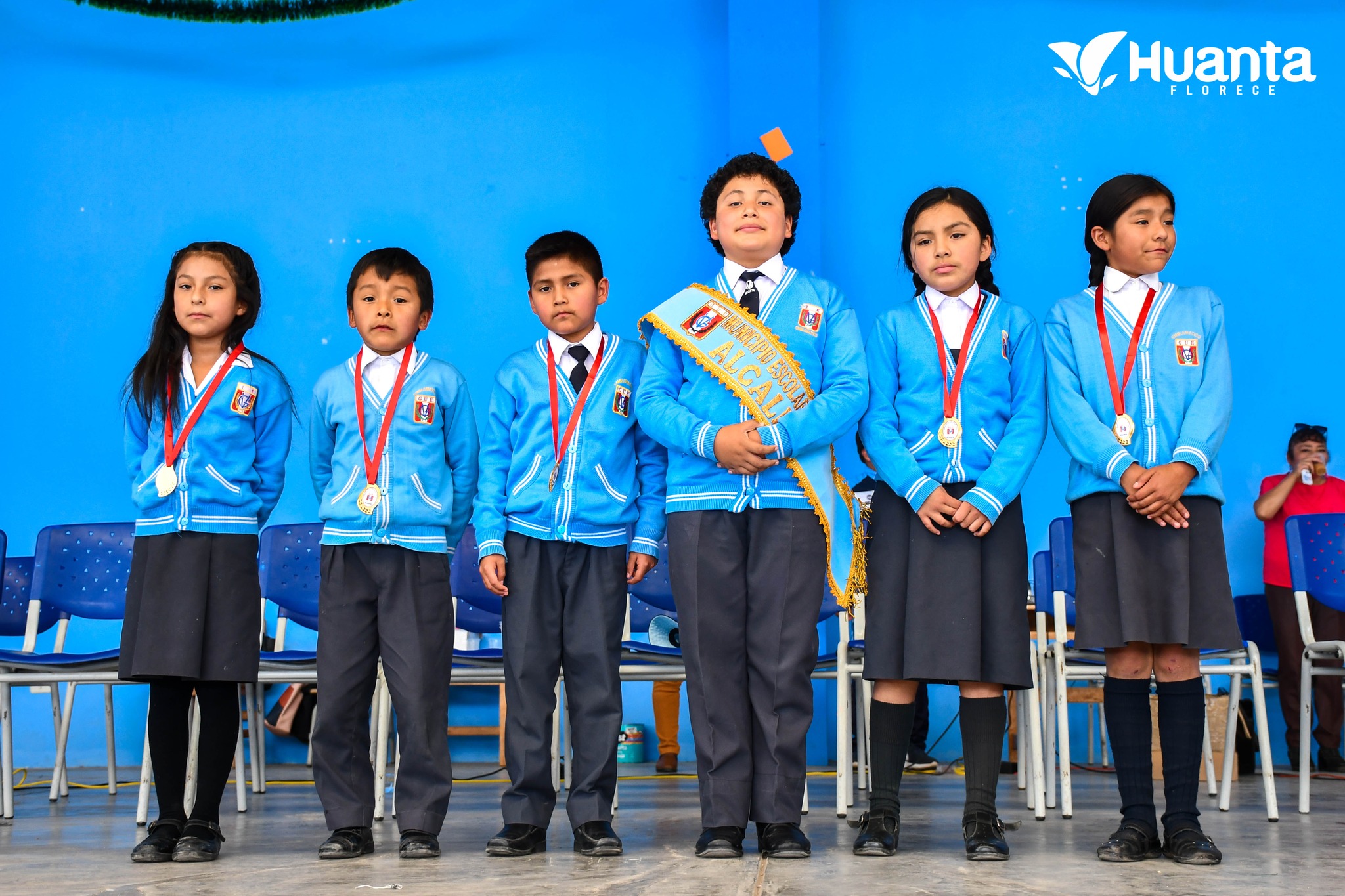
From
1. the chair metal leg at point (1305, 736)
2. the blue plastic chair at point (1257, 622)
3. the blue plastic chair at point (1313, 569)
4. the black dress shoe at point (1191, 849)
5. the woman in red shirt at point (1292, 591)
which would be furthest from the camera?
the blue plastic chair at point (1257, 622)

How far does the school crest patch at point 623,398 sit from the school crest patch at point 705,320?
0.22m

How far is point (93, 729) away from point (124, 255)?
2.15m

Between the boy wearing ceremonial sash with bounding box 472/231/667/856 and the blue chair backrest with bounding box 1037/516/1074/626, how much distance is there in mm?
1822

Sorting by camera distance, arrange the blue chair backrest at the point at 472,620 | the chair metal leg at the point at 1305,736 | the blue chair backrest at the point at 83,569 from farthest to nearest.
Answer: the blue chair backrest at the point at 472,620, the blue chair backrest at the point at 83,569, the chair metal leg at the point at 1305,736

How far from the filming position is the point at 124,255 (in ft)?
18.3

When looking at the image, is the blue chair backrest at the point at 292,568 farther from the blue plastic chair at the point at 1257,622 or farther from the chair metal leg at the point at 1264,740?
the blue plastic chair at the point at 1257,622

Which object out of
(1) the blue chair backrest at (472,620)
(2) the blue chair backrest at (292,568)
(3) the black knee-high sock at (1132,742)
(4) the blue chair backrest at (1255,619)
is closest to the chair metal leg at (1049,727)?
(3) the black knee-high sock at (1132,742)

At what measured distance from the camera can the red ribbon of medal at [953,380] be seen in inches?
94.0

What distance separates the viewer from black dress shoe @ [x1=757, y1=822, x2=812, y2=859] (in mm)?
2287

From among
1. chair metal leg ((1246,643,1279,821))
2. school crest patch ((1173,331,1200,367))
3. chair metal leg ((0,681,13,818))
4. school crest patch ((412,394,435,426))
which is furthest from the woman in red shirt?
chair metal leg ((0,681,13,818))

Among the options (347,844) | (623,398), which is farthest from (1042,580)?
(347,844)

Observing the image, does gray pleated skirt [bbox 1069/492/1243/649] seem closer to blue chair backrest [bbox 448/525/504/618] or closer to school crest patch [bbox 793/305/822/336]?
school crest patch [bbox 793/305/822/336]

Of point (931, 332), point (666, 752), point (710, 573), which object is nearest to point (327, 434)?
point (710, 573)

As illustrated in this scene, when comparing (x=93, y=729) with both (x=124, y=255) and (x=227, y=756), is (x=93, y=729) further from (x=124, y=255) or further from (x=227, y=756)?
(x=227, y=756)
